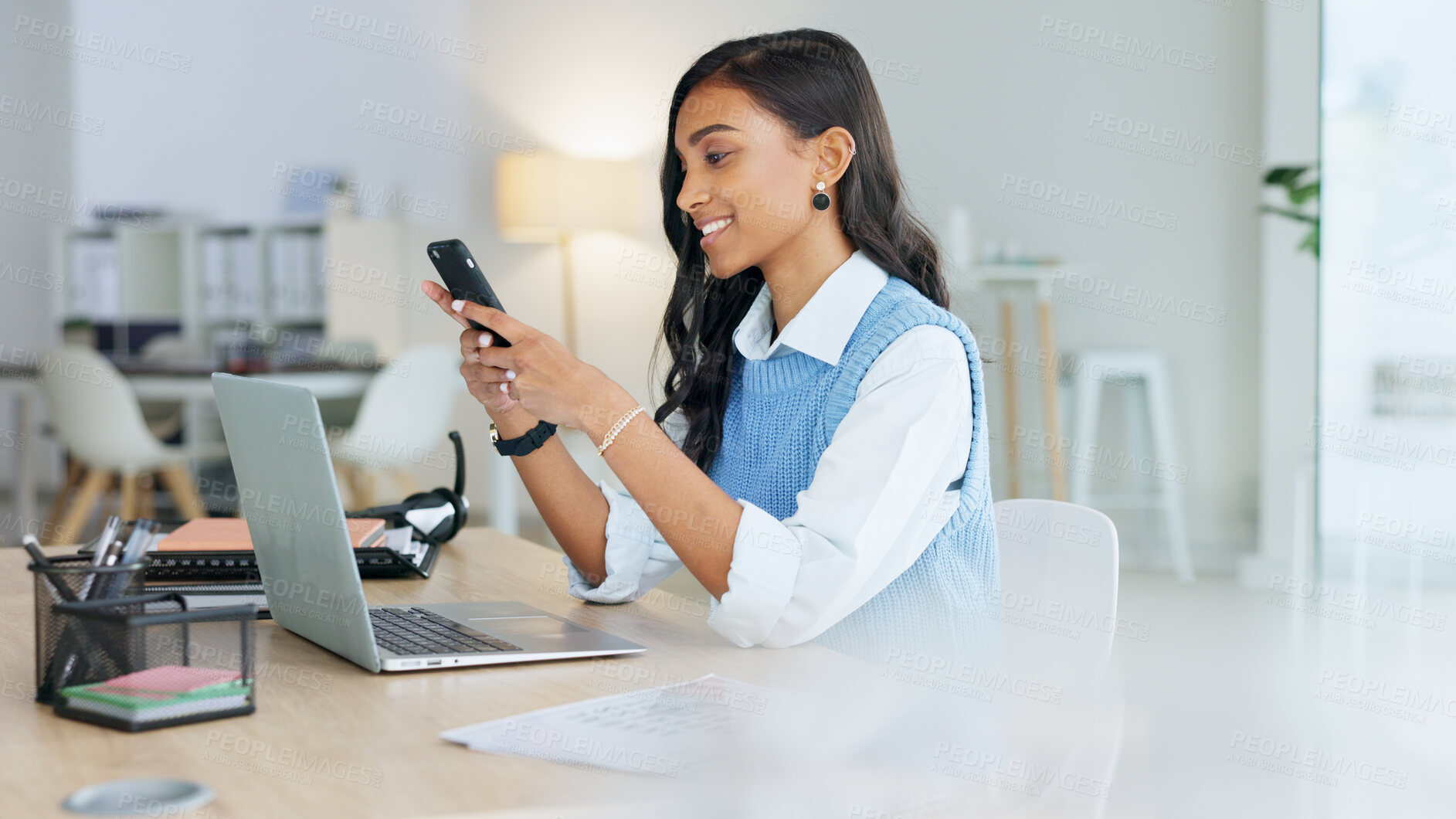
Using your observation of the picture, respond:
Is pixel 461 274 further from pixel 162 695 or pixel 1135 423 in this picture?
pixel 1135 423

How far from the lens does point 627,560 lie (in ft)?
3.92

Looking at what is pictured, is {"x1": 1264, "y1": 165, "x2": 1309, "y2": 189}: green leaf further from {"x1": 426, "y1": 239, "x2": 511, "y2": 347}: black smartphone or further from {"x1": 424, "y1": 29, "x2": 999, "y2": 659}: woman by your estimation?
{"x1": 426, "y1": 239, "x2": 511, "y2": 347}: black smartphone

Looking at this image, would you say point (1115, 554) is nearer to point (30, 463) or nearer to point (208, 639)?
point (208, 639)

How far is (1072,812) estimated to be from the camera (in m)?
0.64

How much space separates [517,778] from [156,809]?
0.17 meters

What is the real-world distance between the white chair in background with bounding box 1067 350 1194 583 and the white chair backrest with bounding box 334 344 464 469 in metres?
2.02

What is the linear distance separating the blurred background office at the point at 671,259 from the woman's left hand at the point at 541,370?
82.5 inches

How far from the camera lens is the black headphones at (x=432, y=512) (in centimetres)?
144

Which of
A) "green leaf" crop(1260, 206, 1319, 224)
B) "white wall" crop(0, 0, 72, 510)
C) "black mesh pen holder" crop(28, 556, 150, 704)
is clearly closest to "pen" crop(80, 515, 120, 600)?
"black mesh pen holder" crop(28, 556, 150, 704)

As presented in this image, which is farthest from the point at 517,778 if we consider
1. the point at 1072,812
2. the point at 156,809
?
the point at 1072,812

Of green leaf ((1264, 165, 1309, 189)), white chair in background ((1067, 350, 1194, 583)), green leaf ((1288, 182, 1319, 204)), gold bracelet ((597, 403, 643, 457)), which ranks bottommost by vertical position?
white chair in background ((1067, 350, 1194, 583))

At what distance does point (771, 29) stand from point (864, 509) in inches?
157

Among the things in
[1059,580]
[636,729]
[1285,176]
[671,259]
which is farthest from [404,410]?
[636,729]

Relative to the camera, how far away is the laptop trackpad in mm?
998
